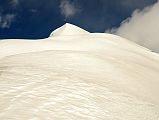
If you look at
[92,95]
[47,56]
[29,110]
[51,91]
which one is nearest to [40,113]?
[29,110]

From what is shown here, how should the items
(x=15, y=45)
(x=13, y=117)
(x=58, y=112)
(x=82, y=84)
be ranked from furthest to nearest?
(x=15, y=45) → (x=82, y=84) → (x=58, y=112) → (x=13, y=117)

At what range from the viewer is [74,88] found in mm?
11250

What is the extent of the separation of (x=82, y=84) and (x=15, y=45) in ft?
30.0

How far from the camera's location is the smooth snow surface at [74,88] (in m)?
9.52

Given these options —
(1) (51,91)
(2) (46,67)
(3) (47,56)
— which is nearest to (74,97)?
(1) (51,91)

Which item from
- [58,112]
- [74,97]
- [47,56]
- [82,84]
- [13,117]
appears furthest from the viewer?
[47,56]

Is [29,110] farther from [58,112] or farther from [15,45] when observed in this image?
[15,45]

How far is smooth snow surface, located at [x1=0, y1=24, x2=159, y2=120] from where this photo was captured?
9.52 m

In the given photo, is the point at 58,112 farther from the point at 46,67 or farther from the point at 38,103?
the point at 46,67

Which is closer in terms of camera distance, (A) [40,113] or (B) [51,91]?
(A) [40,113]

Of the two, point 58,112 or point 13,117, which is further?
point 58,112

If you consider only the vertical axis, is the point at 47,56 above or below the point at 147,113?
above

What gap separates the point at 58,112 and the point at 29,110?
2.25 ft

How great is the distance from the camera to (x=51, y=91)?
1066 centimetres
